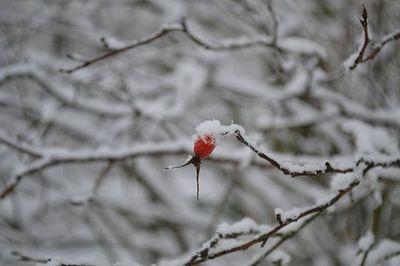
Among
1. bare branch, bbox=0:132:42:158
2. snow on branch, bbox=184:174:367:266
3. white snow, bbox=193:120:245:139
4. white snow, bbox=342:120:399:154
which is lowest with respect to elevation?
snow on branch, bbox=184:174:367:266

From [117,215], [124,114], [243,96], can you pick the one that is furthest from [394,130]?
[117,215]

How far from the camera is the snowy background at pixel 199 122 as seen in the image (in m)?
1.53

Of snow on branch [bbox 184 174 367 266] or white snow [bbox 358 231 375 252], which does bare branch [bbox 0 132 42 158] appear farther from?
white snow [bbox 358 231 375 252]

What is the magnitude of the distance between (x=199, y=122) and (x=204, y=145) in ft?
8.31

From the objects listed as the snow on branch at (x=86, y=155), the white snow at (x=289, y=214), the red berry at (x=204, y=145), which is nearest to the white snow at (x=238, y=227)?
the white snow at (x=289, y=214)

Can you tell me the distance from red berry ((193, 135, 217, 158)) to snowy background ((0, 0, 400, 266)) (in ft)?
0.59

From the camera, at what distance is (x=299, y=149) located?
3.51 meters

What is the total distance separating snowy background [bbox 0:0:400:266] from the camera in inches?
60.4

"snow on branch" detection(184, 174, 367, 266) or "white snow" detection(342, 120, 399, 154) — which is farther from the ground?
"white snow" detection(342, 120, 399, 154)

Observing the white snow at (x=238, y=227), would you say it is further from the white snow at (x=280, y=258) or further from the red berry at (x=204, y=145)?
the red berry at (x=204, y=145)

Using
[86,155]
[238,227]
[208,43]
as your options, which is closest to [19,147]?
[86,155]

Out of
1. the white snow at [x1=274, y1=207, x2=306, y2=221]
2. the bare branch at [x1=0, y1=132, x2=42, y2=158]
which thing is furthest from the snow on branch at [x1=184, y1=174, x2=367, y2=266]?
the bare branch at [x1=0, y1=132, x2=42, y2=158]

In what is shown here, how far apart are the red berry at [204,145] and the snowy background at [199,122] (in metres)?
0.18

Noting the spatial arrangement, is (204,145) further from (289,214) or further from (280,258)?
(280,258)
